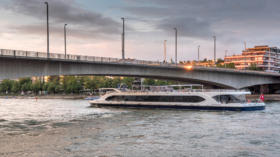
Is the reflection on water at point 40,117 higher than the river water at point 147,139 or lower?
lower

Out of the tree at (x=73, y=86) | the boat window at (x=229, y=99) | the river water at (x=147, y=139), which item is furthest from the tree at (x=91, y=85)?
the river water at (x=147, y=139)

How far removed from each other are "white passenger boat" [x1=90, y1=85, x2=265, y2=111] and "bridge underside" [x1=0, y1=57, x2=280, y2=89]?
4.92 m

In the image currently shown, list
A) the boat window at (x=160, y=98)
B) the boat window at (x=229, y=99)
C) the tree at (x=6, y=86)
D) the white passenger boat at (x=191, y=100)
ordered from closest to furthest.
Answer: the white passenger boat at (x=191, y=100) < the boat window at (x=229, y=99) < the boat window at (x=160, y=98) < the tree at (x=6, y=86)

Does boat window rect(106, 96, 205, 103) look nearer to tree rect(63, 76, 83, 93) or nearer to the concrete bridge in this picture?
the concrete bridge

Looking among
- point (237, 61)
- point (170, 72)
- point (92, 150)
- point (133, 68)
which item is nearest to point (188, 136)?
point (92, 150)

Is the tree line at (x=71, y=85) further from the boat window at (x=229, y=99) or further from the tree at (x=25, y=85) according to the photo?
the boat window at (x=229, y=99)

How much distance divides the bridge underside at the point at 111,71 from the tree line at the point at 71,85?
133 ft

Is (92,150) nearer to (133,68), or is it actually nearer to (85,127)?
(85,127)

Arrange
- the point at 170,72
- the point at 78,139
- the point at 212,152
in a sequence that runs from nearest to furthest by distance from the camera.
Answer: the point at 212,152 < the point at 78,139 < the point at 170,72

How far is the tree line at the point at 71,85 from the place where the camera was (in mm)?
135375

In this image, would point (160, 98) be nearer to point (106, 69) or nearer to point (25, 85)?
point (106, 69)

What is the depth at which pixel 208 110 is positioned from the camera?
171 ft

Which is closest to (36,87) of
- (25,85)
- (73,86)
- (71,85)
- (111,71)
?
(25,85)

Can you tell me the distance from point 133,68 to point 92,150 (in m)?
38.2
